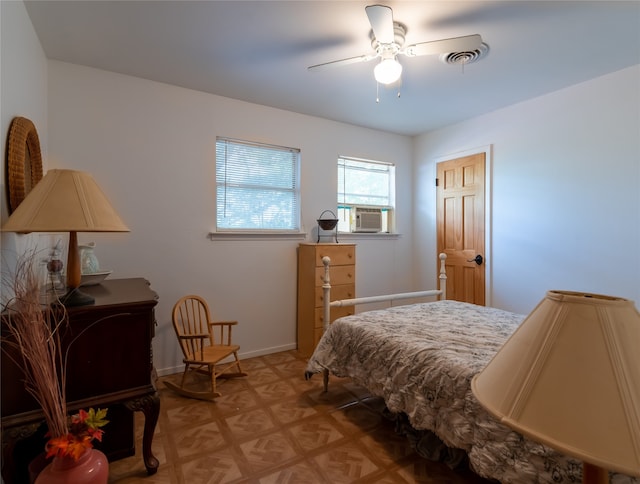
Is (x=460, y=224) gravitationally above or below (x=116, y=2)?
below

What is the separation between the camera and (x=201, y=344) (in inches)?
105

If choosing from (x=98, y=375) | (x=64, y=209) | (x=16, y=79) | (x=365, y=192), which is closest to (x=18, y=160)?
(x=16, y=79)

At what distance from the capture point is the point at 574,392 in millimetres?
537

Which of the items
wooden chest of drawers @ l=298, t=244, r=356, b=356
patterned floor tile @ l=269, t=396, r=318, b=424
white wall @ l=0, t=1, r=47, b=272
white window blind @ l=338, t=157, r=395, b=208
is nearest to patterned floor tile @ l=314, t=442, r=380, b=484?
patterned floor tile @ l=269, t=396, r=318, b=424

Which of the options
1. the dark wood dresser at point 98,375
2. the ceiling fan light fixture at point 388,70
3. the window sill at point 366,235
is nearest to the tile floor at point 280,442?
the dark wood dresser at point 98,375

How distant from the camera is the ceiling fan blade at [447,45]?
1901 millimetres

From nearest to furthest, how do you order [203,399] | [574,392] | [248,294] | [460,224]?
1. [574,392]
2. [203,399]
3. [248,294]
4. [460,224]

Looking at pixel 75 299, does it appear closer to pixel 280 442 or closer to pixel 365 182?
pixel 280 442

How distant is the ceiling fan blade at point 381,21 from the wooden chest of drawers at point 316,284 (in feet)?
6.23

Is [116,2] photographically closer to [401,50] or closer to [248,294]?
[401,50]

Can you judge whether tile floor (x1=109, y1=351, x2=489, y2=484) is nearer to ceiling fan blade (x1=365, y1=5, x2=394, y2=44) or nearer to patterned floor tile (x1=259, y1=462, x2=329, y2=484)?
patterned floor tile (x1=259, y1=462, x2=329, y2=484)

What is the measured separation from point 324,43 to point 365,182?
2.13 m

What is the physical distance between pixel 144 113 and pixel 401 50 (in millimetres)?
2201

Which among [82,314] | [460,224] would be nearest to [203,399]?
[82,314]
